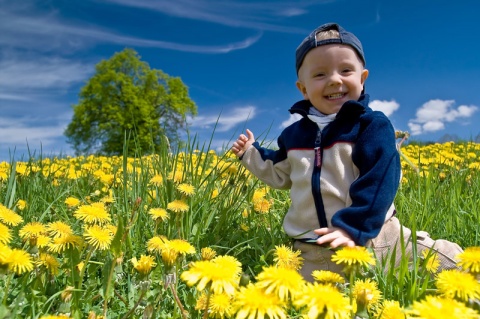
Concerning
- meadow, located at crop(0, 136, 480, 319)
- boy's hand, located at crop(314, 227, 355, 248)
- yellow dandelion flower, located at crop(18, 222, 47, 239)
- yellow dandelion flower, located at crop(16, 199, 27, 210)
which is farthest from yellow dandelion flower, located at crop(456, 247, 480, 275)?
yellow dandelion flower, located at crop(16, 199, 27, 210)

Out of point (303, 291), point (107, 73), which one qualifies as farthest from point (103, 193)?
point (107, 73)

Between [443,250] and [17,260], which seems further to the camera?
[443,250]

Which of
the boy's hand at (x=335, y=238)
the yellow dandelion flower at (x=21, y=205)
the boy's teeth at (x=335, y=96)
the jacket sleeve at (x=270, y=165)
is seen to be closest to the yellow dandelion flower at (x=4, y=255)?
the boy's hand at (x=335, y=238)

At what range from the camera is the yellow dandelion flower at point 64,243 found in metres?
1.67

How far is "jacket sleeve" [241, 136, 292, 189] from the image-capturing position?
2.55 meters

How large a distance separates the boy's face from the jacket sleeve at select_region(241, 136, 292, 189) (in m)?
0.37

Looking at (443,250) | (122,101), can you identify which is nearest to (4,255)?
(443,250)

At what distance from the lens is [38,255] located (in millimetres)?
1789

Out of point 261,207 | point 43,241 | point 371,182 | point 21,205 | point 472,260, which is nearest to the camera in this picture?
point 472,260

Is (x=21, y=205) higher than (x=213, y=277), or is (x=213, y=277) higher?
(x=21, y=205)

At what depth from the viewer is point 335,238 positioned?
1891 millimetres

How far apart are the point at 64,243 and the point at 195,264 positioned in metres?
0.73

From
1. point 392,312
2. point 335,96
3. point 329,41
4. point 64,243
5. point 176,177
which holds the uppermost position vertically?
point 329,41

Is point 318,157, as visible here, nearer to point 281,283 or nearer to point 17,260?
point 281,283
